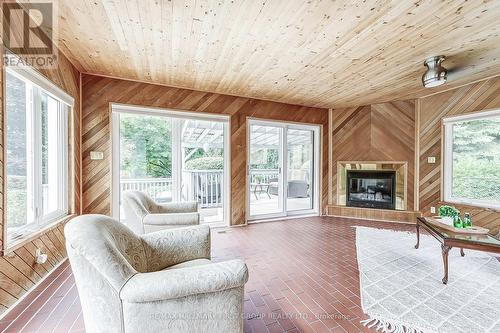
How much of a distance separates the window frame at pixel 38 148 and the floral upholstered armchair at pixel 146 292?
134 cm

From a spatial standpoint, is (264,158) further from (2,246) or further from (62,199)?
(2,246)

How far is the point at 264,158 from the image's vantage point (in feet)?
16.1

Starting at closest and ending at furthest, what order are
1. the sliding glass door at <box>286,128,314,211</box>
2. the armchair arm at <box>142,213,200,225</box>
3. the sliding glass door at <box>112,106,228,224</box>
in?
the armchair arm at <box>142,213,200,225</box>, the sliding glass door at <box>112,106,228,224</box>, the sliding glass door at <box>286,128,314,211</box>

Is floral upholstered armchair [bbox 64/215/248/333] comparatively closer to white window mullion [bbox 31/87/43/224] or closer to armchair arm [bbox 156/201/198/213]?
white window mullion [bbox 31/87/43/224]

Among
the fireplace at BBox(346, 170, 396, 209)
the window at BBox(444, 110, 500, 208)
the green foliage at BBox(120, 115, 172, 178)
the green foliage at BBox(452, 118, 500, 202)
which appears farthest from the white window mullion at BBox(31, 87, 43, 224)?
the green foliage at BBox(452, 118, 500, 202)

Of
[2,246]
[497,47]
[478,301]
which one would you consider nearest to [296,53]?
[497,47]

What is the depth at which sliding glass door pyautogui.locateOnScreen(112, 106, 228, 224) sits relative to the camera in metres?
3.70

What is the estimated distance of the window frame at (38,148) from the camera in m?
1.96

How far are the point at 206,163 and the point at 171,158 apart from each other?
0.65 metres

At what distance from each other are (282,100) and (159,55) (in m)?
2.65

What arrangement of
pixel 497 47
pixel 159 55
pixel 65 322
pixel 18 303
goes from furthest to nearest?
pixel 159 55
pixel 497 47
pixel 18 303
pixel 65 322

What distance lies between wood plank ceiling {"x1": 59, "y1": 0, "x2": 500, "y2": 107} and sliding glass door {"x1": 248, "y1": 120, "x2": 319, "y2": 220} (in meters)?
1.34

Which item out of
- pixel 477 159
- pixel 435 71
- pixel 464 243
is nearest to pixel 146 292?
pixel 464 243

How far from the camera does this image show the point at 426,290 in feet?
6.96
